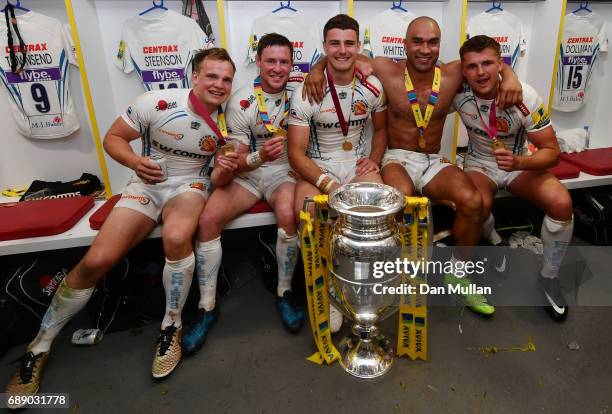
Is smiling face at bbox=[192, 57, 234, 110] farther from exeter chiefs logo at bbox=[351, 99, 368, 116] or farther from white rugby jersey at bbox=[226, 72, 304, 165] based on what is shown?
exeter chiefs logo at bbox=[351, 99, 368, 116]

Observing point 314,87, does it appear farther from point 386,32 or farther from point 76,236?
point 76,236

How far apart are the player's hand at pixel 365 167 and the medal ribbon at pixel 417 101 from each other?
345 millimetres

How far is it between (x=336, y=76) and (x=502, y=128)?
3.19 feet

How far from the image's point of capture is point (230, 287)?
246cm

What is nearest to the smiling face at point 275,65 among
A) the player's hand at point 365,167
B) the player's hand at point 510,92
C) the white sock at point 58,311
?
the player's hand at point 365,167

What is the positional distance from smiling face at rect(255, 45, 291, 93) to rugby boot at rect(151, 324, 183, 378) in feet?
4.39

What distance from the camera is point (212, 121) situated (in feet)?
6.77

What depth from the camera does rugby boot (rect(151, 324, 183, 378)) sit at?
5.75 ft

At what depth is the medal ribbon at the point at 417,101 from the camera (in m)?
2.27

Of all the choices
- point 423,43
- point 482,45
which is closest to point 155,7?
point 423,43

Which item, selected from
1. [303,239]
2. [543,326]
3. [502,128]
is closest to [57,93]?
[303,239]

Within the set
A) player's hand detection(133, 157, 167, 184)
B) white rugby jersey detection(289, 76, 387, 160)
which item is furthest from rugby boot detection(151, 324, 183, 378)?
white rugby jersey detection(289, 76, 387, 160)

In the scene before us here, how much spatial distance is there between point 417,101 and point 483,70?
37 centimetres

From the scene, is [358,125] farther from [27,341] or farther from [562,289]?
[27,341]
